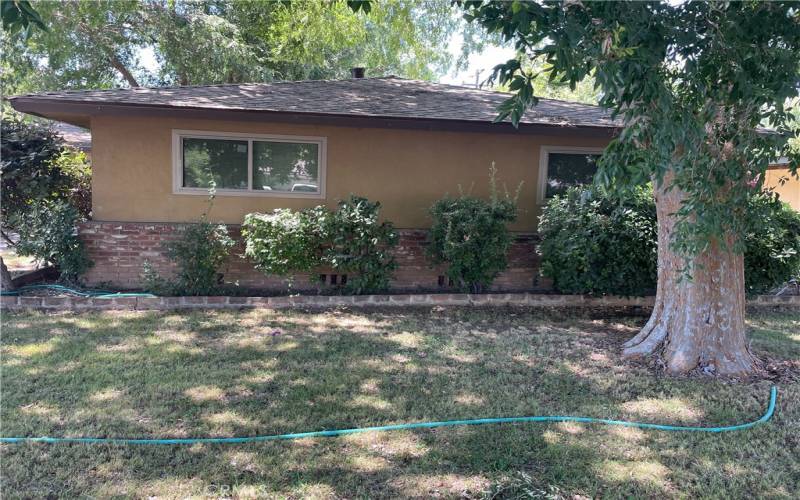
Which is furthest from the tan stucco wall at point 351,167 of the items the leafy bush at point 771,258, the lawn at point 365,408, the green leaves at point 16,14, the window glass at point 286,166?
the green leaves at point 16,14

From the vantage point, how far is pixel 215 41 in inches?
578

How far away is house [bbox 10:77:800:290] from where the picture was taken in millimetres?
7949

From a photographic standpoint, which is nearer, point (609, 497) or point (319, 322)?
point (609, 497)

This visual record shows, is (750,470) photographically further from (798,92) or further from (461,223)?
(461,223)

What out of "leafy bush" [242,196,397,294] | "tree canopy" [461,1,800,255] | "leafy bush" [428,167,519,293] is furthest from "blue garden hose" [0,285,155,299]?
"tree canopy" [461,1,800,255]

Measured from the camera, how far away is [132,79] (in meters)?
17.9

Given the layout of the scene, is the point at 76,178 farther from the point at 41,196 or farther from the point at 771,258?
the point at 771,258

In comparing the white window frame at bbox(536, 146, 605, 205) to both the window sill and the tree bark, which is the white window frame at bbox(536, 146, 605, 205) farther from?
the tree bark

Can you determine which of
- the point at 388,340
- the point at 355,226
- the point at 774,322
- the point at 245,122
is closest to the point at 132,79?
the point at 245,122

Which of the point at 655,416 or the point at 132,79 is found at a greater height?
the point at 132,79

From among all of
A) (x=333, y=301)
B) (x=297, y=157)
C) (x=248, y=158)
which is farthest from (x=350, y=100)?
(x=333, y=301)

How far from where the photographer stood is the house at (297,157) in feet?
26.1

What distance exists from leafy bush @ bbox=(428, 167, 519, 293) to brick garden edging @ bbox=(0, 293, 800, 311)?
0.42m

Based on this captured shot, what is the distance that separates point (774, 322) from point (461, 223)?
14.3 ft
